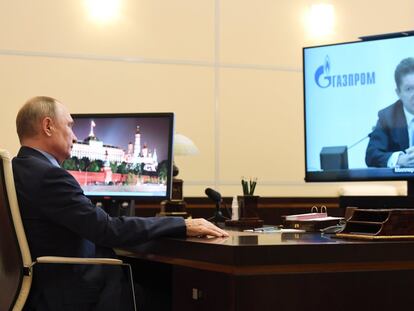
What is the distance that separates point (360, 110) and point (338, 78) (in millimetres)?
183

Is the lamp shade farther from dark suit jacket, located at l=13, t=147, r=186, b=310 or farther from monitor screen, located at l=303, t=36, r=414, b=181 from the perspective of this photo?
dark suit jacket, located at l=13, t=147, r=186, b=310

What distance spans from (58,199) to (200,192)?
8.33 feet

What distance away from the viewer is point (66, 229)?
2053 mm

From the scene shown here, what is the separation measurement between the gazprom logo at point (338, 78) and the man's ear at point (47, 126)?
49.2 inches

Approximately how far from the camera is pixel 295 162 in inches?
186

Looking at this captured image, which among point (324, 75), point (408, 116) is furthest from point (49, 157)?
point (408, 116)

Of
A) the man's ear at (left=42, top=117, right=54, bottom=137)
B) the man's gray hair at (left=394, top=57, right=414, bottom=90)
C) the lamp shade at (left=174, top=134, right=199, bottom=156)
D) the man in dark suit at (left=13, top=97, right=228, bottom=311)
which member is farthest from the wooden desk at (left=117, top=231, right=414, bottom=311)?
the lamp shade at (left=174, top=134, right=199, bottom=156)

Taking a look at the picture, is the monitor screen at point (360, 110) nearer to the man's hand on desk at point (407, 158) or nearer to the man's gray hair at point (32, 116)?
the man's hand on desk at point (407, 158)

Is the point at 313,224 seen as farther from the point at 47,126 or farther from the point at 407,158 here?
the point at 47,126

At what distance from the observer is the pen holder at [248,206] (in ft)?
9.33

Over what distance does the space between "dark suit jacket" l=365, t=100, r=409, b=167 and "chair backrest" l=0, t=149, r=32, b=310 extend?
148 cm

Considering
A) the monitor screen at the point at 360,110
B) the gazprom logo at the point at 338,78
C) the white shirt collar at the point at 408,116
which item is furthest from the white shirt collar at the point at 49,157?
the white shirt collar at the point at 408,116

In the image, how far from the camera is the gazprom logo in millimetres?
2771

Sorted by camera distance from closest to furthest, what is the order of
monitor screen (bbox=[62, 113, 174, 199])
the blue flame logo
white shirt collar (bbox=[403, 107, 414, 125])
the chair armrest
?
1. the chair armrest
2. white shirt collar (bbox=[403, 107, 414, 125])
3. the blue flame logo
4. monitor screen (bbox=[62, 113, 174, 199])
